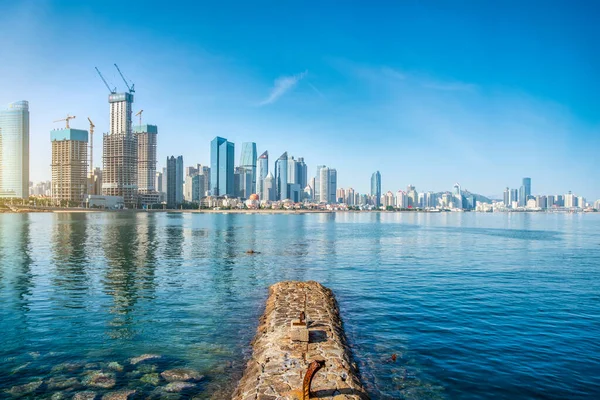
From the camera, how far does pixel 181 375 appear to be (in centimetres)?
1730

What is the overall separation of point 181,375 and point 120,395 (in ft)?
8.88

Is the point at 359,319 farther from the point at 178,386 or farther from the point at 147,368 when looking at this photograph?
the point at 147,368

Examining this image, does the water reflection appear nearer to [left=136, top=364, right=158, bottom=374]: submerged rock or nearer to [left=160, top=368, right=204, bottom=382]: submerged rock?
[left=136, top=364, right=158, bottom=374]: submerged rock

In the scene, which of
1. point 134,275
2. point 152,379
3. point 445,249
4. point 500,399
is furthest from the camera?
point 445,249

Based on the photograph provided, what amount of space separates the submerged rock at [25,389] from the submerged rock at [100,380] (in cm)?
183

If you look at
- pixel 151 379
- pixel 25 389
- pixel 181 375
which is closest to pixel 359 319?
pixel 181 375

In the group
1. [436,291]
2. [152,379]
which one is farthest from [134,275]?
[436,291]

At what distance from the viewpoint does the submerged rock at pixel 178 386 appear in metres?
15.9

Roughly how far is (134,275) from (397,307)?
93.7ft

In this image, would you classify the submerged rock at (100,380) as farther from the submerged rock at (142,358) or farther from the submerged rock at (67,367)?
the submerged rock at (142,358)

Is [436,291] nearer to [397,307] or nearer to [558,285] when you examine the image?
[397,307]

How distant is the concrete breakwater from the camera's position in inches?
563

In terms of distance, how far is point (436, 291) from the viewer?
3434 centimetres

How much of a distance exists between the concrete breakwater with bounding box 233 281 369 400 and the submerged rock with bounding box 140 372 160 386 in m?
3.71
